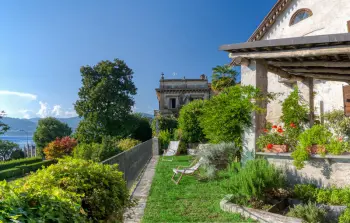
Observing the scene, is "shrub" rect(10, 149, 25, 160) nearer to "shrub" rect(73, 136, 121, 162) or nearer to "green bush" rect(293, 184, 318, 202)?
"shrub" rect(73, 136, 121, 162)

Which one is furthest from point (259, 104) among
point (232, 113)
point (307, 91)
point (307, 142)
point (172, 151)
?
point (172, 151)

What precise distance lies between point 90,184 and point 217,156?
5938mm

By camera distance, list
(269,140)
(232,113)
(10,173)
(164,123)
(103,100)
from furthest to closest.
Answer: (103,100), (164,123), (10,173), (232,113), (269,140)

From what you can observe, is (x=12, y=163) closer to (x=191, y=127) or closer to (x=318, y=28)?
(x=191, y=127)

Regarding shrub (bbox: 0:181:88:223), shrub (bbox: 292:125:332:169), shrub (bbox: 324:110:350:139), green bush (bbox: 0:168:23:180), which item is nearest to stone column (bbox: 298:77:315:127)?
shrub (bbox: 324:110:350:139)

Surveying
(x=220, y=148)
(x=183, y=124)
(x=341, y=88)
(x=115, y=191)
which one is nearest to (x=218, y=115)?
(x=220, y=148)

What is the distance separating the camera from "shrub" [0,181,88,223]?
182cm

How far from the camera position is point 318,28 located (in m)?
12.1

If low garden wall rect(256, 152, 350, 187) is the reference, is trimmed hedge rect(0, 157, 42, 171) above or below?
below

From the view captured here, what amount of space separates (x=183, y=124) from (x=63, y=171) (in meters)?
18.2

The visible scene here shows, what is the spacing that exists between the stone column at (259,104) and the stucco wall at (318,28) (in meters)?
3.86

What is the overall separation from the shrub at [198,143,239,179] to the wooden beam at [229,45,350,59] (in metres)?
3.42

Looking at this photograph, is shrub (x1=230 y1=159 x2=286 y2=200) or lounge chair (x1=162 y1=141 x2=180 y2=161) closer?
shrub (x1=230 y1=159 x2=286 y2=200)

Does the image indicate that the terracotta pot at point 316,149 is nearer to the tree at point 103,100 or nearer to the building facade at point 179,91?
the tree at point 103,100
